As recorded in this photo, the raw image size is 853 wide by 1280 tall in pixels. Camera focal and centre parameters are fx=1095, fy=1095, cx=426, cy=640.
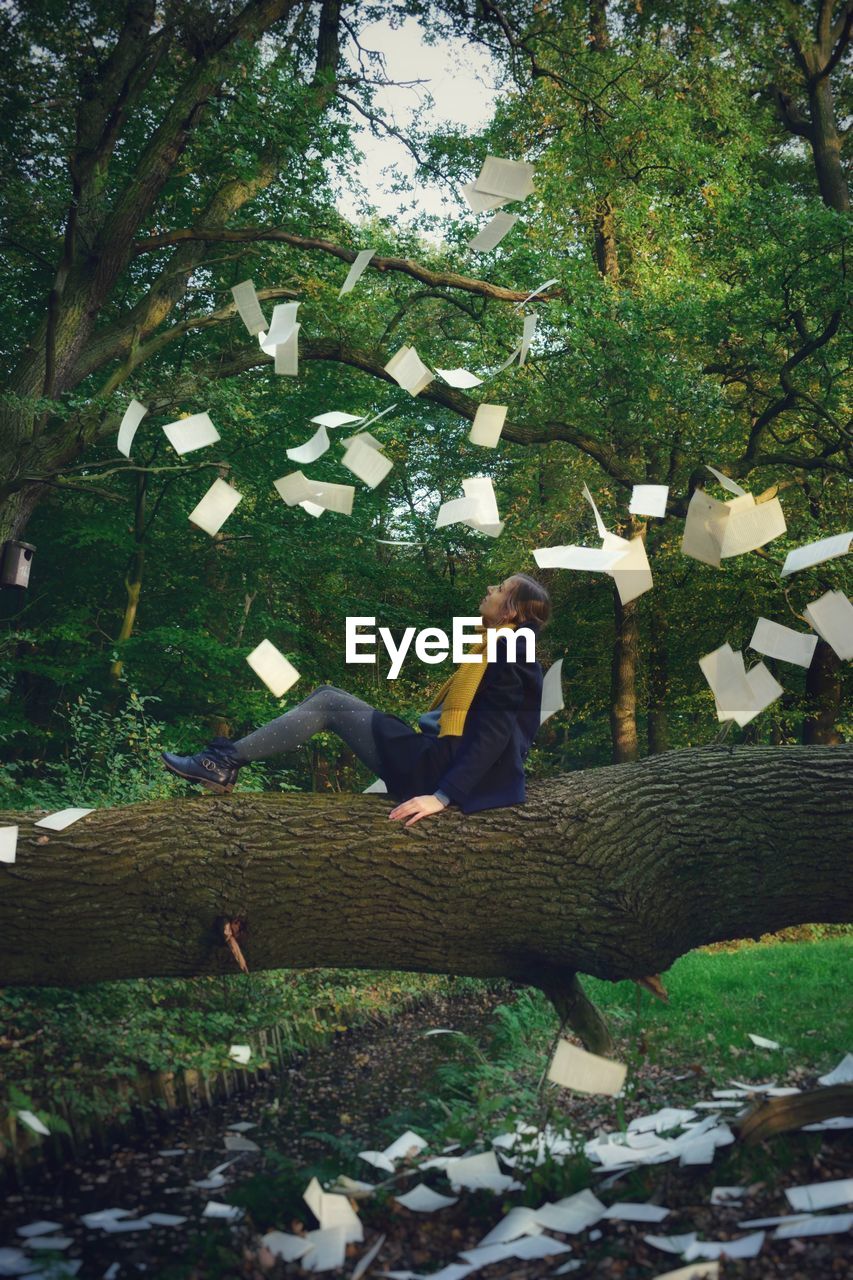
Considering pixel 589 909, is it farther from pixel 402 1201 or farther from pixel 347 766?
pixel 347 766

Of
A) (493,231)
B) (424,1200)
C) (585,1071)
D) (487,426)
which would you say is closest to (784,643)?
(487,426)

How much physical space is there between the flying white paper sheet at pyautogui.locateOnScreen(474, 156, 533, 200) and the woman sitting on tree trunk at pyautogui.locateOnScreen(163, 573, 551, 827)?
158cm

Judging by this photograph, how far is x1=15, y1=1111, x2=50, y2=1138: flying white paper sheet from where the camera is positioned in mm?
3664

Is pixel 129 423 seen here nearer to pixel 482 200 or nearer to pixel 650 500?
pixel 482 200

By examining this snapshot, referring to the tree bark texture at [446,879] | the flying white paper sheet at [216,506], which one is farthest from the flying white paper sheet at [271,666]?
the flying white paper sheet at [216,506]

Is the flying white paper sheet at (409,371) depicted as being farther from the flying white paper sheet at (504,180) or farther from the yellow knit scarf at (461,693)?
the yellow knit scarf at (461,693)

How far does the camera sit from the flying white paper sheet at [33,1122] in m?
3.66

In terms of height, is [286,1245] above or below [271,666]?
below

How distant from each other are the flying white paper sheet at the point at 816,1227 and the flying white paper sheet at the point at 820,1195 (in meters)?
0.08

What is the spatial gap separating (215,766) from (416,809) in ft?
2.42

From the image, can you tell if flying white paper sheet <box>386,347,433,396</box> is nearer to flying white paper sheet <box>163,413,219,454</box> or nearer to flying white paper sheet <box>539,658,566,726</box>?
flying white paper sheet <box>163,413,219,454</box>

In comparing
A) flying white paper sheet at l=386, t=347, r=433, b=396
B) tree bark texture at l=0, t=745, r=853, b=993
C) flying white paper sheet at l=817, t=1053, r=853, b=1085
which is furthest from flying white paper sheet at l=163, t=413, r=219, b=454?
flying white paper sheet at l=817, t=1053, r=853, b=1085

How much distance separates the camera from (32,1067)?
448 centimetres

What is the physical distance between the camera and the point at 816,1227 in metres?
2.59
